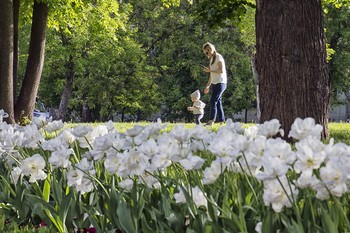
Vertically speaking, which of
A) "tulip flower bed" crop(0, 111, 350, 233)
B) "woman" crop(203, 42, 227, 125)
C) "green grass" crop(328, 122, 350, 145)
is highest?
"woman" crop(203, 42, 227, 125)

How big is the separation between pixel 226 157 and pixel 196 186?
0.33 meters

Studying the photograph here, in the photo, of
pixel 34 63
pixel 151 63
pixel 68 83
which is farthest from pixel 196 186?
pixel 151 63

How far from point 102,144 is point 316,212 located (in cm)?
124

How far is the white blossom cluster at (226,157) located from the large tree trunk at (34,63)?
9316mm

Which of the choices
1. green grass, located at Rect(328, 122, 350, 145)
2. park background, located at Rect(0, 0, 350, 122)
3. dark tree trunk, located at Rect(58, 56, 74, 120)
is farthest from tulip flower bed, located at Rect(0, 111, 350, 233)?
dark tree trunk, located at Rect(58, 56, 74, 120)

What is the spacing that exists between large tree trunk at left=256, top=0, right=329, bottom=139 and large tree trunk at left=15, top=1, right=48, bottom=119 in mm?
6921

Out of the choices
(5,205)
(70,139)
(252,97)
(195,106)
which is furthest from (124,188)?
(252,97)

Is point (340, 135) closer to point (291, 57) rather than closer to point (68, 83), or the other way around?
point (291, 57)

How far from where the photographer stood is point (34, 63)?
13.7 meters

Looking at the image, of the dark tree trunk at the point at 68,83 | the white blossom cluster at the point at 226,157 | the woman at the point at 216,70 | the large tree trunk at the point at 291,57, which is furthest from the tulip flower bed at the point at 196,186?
the dark tree trunk at the point at 68,83

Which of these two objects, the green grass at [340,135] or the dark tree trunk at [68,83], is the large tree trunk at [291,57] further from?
the dark tree trunk at [68,83]

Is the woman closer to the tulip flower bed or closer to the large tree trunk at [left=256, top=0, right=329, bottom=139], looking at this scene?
the large tree trunk at [left=256, top=0, right=329, bottom=139]

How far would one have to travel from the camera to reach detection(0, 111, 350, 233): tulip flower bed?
2.48 metres

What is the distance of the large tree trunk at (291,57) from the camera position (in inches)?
307
